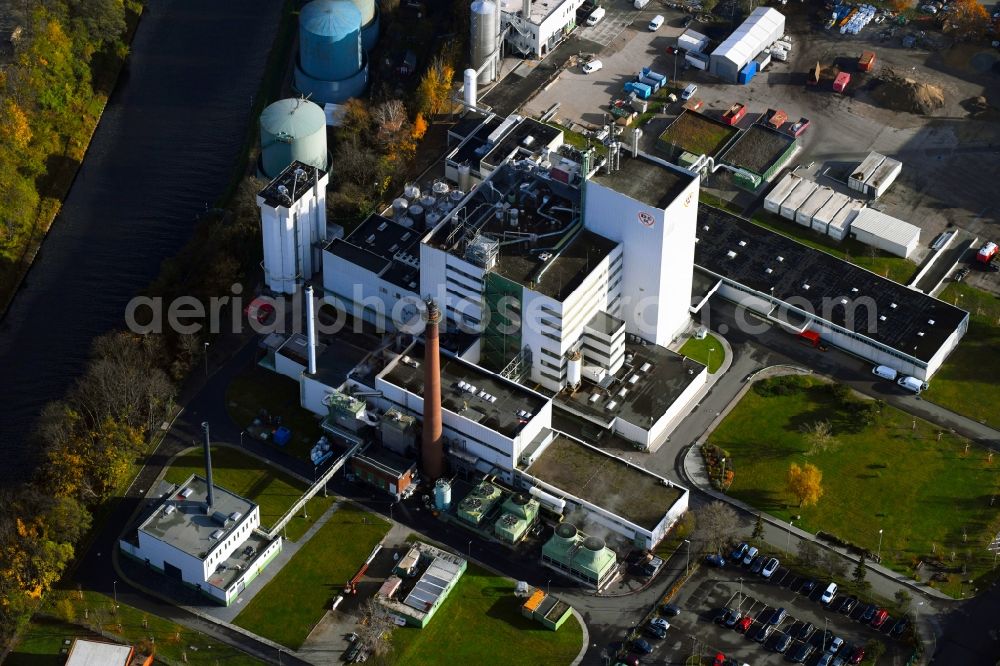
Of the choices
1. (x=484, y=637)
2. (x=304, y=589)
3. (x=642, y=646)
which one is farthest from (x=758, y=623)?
(x=304, y=589)

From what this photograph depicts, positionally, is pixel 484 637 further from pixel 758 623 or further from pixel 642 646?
pixel 758 623

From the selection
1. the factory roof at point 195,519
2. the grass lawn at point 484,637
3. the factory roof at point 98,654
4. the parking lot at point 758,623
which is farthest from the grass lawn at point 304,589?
the parking lot at point 758,623

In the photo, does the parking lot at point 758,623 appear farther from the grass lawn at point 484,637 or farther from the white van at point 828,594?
the grass lawn at point 484,637

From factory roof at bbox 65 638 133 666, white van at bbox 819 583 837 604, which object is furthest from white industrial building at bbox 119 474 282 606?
white van at bbox 819 583 837 604

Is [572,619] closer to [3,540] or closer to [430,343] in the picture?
[430,343]

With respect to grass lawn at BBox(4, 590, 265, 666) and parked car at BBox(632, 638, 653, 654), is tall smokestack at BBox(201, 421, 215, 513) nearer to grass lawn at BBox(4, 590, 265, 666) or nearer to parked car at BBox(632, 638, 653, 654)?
grass lawn at BBox(4, 590, 265, 666)
